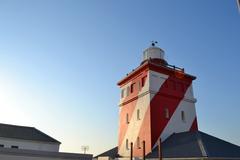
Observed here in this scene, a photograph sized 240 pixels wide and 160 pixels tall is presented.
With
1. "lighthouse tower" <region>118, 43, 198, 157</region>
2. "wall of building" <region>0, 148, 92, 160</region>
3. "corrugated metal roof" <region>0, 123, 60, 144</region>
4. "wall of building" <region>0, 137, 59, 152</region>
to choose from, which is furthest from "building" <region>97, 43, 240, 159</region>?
"corrugated metal roof" <region>0, 123, 60, 144</region>

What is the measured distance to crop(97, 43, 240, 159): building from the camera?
25266mm

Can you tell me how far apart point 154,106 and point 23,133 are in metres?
25.9

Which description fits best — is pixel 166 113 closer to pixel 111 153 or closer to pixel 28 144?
pixel 111 153

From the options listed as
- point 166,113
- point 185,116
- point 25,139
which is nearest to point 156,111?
point 166,113

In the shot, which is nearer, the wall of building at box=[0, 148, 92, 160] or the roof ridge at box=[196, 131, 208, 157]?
the roof ridge at box=[196, 131, 208, 157]

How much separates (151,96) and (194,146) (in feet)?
24.6

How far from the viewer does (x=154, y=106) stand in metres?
27.0

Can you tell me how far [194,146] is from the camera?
2161cm

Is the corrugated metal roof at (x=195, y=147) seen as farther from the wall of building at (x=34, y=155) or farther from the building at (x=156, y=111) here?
the wall of building at (x=34, y=155)

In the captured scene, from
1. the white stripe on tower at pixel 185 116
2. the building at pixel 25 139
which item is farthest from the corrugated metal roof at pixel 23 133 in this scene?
the white stripe on tower at pixel 185 116

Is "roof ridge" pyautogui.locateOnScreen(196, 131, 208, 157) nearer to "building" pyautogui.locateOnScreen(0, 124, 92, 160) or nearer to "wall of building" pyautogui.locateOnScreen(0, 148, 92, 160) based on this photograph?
"wall of building" pyautogui.locateOnScreen(0, 148, 92, 160)

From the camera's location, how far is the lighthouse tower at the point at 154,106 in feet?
87.7

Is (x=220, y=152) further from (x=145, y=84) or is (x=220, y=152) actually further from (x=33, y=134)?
(x=33, y=134)

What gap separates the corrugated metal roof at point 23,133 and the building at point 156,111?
15.5 meters
